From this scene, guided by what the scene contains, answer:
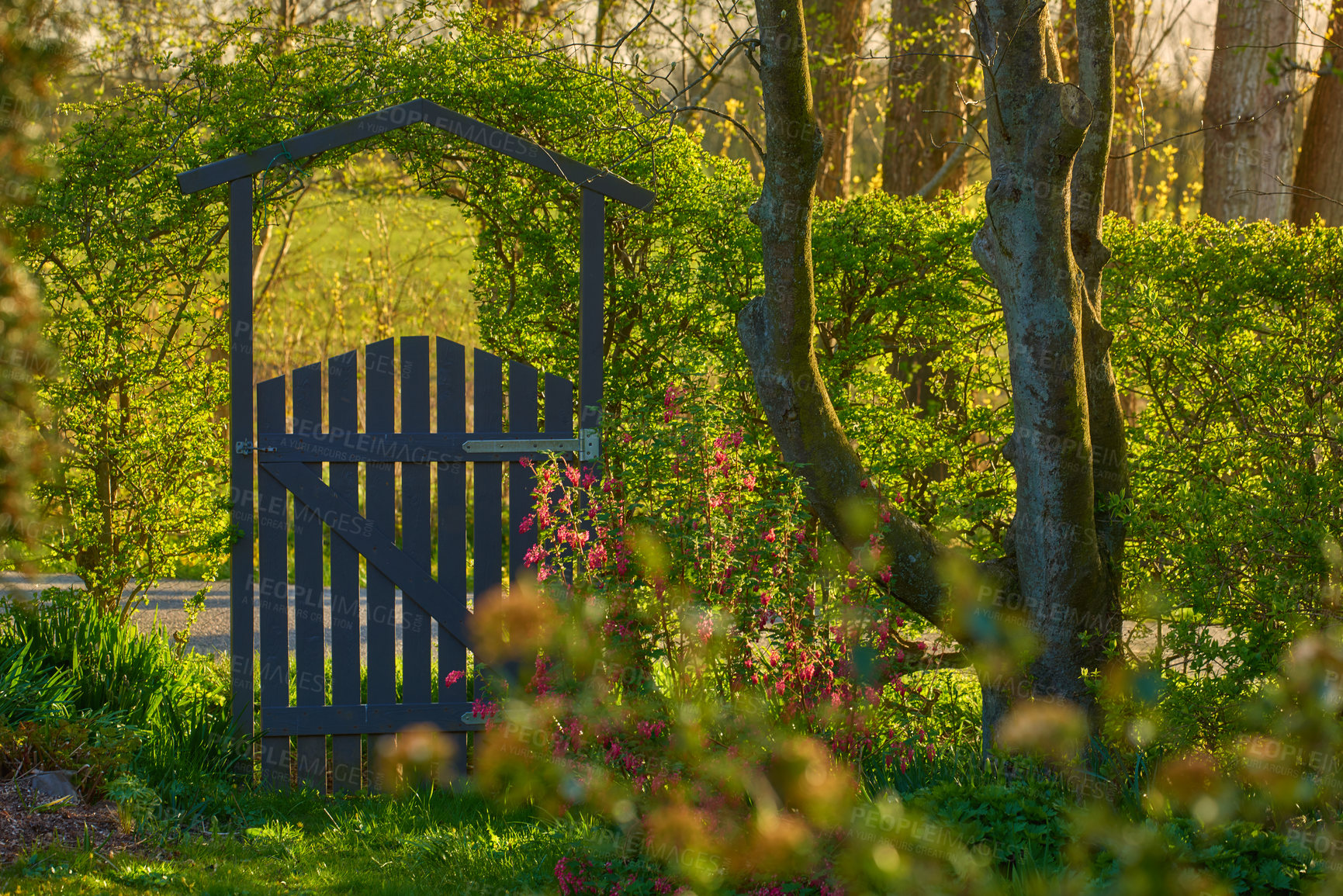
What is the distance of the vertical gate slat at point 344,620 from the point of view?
4848 mm

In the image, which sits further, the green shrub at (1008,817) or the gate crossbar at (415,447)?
the gate crossbar at (415,447)

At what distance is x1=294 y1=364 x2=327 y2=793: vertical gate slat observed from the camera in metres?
4.84

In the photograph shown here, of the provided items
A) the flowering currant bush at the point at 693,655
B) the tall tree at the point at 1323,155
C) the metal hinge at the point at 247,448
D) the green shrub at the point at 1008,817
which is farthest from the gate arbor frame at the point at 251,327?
the tall tree at the point at 1323,155

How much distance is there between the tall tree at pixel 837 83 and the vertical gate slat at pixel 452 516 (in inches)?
244

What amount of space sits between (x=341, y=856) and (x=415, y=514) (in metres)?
1.56

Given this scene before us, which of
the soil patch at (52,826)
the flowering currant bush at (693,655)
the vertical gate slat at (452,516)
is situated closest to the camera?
the flowering currant bush at (693,655)

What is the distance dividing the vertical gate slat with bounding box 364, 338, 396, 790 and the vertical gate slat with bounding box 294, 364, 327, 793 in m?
0.22

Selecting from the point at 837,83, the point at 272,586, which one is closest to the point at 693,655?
the point at 272,586

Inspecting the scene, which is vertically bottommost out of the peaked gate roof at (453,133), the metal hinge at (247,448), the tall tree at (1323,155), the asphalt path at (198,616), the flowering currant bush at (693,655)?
the asphalt path at (198,616)

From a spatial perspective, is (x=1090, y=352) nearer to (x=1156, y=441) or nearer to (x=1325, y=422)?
(x=1156, y=441)

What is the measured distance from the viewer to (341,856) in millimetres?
4055

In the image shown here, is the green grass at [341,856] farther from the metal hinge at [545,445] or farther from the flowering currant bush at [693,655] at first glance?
the metal hinge at [545,445]

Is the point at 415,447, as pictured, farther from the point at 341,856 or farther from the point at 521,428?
the point at 341,856

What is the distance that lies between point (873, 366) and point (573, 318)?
6.02 feet
